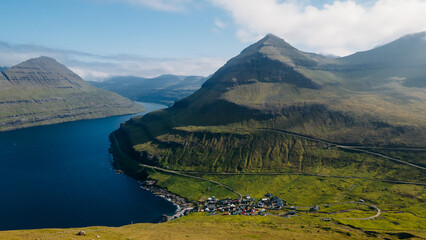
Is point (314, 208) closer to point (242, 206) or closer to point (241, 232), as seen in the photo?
point (242, 206)

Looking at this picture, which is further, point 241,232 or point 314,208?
point 314,208

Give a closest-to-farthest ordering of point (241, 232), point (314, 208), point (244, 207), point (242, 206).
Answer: point (241, 232) < point (314, 208) < point (244, 207) < point (242, 206)

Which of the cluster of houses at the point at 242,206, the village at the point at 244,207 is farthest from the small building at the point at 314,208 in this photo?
the cluster of houses at the point at 242,206

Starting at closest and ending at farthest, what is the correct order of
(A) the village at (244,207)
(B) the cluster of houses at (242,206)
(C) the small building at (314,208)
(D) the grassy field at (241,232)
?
(D) the grassy field at (241,232) → (C) the small building at (314,208) → (A) the village at (244,207) → (B) the cluster of houses at (242,206)

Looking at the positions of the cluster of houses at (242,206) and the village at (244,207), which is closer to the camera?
the village at (244,207)

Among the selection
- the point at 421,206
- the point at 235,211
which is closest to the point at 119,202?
the point at 235,211

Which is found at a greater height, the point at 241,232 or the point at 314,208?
the point at 241,232

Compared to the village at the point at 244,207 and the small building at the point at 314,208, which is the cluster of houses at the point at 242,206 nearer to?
the village at the point at 244,207

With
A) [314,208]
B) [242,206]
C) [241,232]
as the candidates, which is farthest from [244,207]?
[241,232]
